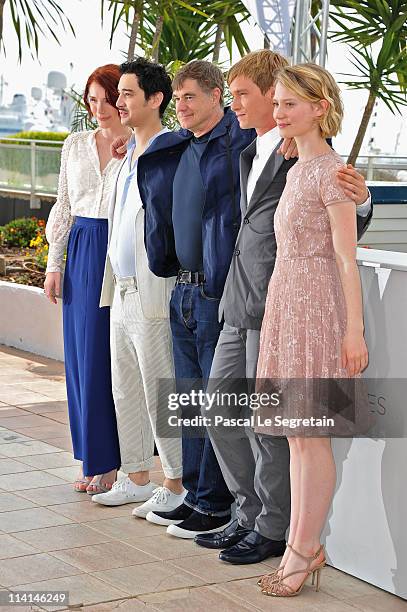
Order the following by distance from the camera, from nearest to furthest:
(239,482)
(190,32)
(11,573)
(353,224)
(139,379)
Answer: (353,224) → (11,573) → (239,482) → (139,379) → (190,32)

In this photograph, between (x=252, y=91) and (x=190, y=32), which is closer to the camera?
(x=252, y=91)

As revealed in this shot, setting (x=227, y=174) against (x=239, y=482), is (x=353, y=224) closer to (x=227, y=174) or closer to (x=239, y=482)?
(x=227, y=174)

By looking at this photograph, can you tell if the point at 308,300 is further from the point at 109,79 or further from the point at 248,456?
the point at 109,79

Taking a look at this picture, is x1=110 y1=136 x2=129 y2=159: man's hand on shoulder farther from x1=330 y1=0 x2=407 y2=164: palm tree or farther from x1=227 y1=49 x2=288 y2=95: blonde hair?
x1=330 y1=0 x2=407 y2=164: palm tree

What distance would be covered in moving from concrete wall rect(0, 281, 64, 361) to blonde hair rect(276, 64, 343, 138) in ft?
16.2

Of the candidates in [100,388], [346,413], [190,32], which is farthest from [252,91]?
[190,32]

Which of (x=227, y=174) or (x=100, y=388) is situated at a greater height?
(x=227, y=174)

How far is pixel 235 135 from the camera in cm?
433

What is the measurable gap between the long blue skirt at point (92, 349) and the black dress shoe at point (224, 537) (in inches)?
29.7

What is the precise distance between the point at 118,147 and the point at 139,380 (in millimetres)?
959

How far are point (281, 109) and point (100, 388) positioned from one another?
1689 mm

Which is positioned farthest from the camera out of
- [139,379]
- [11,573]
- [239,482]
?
[139,379]

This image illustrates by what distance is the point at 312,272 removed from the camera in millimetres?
3717

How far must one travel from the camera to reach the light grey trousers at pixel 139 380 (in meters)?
4.67
